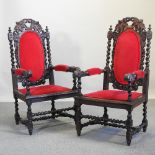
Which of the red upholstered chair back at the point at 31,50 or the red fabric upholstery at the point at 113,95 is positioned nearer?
the red fabric upholstery at the point at 113,95

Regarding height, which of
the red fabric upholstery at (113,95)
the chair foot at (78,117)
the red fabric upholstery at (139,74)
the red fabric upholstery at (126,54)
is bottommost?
the chair foot at (78,117)

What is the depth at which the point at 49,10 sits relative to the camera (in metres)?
4.51

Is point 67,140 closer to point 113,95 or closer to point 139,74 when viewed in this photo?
point 113,95

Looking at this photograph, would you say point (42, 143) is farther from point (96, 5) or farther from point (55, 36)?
point (96, 5)

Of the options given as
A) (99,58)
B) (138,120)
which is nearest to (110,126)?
(138,120)

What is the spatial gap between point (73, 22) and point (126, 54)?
1.65 m

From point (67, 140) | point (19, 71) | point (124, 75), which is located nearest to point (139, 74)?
point (124, 75)

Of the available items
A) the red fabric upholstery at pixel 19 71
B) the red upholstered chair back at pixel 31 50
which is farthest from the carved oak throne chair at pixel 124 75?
the red upholstered chair back at pixel 31 50

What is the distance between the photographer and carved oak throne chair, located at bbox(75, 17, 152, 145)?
2.80 m

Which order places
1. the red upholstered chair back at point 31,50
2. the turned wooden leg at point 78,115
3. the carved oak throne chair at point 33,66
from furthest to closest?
1. the red upholstered chair back at point 31,50
2. the carved oak throne chair at point 33,66
3. the turned wooden leg at point 78,115

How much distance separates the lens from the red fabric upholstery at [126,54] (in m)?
3.08

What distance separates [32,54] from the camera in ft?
11.5

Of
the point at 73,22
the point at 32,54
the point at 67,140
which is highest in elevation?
the point at 73,22

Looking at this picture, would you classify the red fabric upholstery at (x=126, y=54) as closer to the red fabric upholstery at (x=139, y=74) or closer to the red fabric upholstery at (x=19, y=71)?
the red fabric upholstery at (x=139, y=74)
